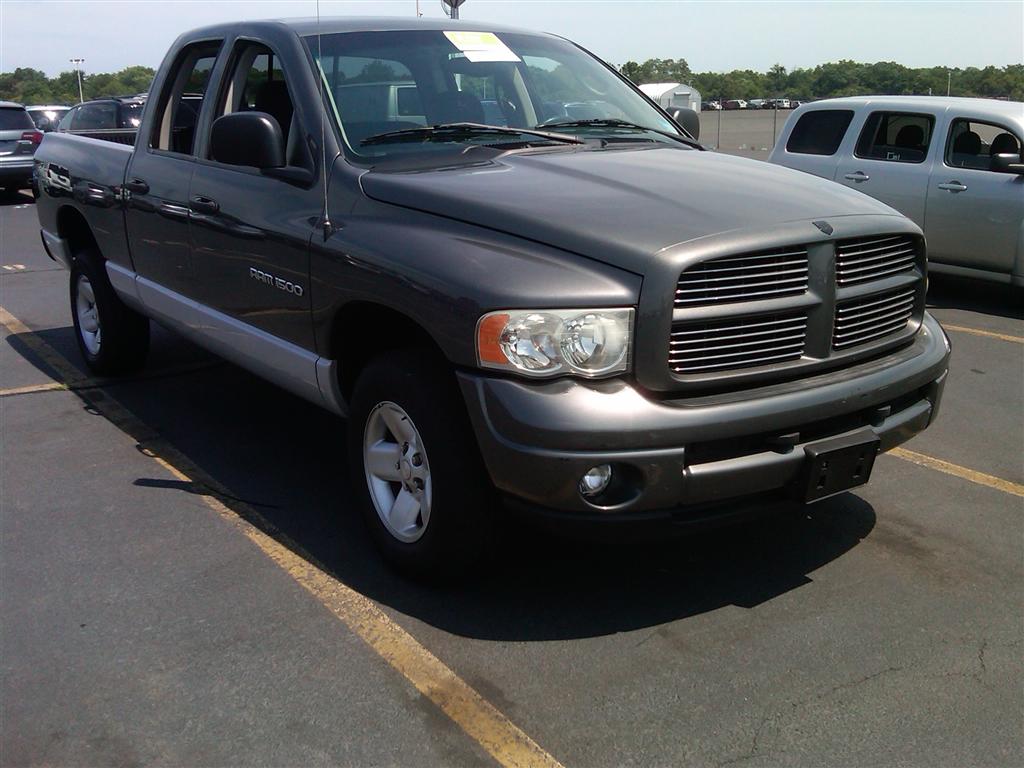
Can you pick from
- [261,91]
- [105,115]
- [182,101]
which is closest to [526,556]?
[261,91]

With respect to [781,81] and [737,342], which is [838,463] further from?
[781,81]

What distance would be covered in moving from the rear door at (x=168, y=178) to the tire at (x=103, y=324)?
73 cm

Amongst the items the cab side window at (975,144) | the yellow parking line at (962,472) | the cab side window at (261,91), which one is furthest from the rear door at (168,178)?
the cab side window at (975,144)

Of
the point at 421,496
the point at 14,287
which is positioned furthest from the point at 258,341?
the point at 14,287

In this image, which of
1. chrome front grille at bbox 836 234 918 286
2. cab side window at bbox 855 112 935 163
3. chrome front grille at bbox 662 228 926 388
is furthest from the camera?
cab side window at bbox 855 112 935 163

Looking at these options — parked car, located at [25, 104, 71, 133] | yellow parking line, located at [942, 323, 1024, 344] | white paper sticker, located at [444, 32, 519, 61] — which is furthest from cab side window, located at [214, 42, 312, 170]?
parked car, located at [25, 104, 71, 133]

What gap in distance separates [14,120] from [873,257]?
18802mm

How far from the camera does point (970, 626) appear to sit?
3.33 meters

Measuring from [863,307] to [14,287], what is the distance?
871cm

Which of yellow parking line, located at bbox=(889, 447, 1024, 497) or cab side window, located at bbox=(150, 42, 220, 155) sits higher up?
cab side window, located at bbox=(150, 42, 220, 155)

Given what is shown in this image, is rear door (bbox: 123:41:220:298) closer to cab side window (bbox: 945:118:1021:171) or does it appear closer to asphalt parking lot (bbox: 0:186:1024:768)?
asphalt parking lot (bbox: 0:186:1024:768)

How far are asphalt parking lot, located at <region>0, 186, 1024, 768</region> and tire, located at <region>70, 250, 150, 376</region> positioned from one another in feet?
4.07

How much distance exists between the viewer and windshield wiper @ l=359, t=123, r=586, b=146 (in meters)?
3.96

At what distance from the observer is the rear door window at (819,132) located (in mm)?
9539
